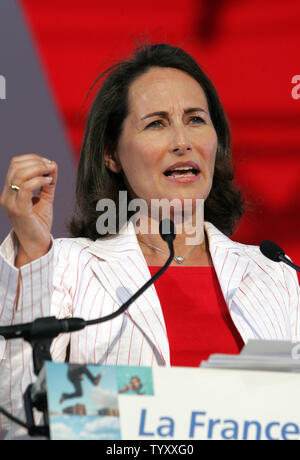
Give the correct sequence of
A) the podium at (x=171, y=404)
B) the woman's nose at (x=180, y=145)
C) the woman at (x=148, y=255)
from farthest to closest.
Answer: the woman's nose at (x=180, y=145) → the woman at (x=148, y=255) → the podium at (x=171, y=404)

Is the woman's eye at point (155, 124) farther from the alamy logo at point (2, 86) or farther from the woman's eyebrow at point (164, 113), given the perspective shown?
the alamy logo at point (2, 86)

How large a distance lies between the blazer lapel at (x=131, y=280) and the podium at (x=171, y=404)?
21.4 inches

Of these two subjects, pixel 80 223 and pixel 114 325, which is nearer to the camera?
pixel 114 325

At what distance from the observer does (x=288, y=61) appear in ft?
7.27

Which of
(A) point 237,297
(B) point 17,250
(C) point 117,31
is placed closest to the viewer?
(B) point 17,250

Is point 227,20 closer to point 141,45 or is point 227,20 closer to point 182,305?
point 141,45

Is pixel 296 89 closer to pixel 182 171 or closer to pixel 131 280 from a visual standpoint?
pixel 182 171

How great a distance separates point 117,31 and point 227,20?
342mm

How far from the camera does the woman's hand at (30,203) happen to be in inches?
43.6

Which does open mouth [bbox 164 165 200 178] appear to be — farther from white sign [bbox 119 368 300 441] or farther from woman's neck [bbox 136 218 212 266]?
white sign [bbox 119 368 300 441]

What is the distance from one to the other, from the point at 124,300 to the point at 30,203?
0.39 meters

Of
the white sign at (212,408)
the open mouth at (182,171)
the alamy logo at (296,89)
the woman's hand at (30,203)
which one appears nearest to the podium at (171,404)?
the white sign at (212,408)

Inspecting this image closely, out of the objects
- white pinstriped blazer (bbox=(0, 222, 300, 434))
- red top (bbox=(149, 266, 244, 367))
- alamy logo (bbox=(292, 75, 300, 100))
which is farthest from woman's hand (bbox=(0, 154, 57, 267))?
alamy logo (bbox=(292, 75, 300, 100))
